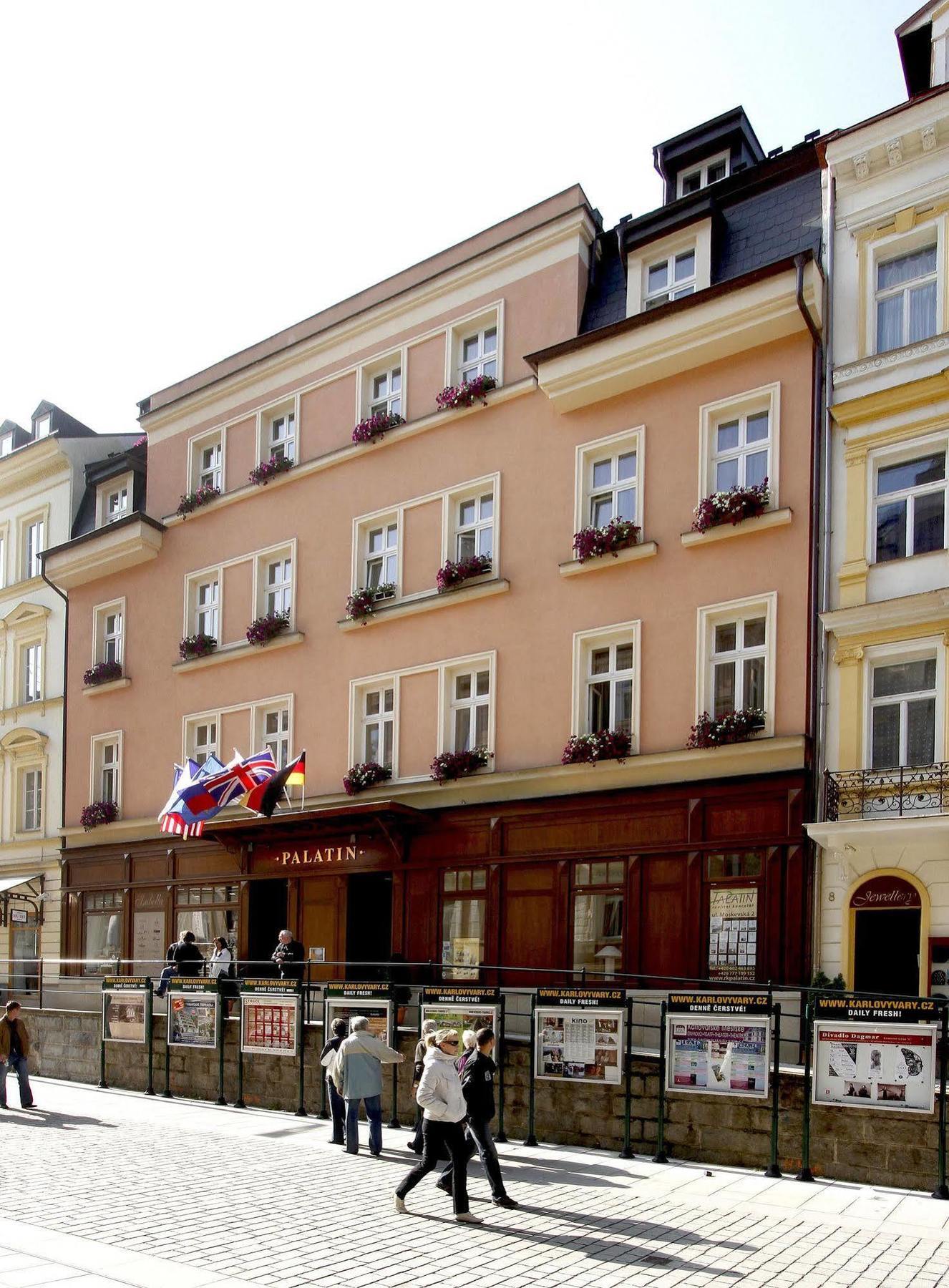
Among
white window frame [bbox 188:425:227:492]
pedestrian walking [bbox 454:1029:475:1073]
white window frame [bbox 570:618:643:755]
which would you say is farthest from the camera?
white window frame [bbox 188:425:227:492]

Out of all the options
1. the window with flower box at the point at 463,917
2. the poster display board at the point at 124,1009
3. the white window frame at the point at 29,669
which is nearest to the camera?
the poster display board at the point at 124,1009

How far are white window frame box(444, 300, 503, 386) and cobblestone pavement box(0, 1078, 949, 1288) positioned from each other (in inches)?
547

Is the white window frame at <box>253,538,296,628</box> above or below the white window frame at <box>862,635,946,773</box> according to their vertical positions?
above

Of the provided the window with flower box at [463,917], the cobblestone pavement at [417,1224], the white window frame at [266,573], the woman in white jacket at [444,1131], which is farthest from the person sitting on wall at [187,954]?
the woman in white jacket at [444,1131]

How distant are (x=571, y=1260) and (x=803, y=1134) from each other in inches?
170

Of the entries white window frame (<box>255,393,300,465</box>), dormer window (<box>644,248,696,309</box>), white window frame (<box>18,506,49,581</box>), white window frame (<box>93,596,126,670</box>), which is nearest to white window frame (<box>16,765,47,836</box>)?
white window frame (<box>93,596,126,670</box>)

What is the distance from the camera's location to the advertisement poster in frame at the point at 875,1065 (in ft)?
38.7

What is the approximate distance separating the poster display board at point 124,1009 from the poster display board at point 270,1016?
2.55 m

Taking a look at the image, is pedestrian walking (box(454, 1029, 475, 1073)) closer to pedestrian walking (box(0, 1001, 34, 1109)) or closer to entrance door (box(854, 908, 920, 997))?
entrance door (box(854, 908, 920, 997))

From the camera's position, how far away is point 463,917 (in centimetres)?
2089

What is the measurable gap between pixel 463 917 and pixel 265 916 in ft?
18.0

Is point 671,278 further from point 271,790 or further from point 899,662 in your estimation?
point 271,790

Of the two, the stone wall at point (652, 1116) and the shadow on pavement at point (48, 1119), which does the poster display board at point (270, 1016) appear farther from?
the shadow on pavement at point (48, 1119)

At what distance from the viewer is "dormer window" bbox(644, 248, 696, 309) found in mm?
20438
